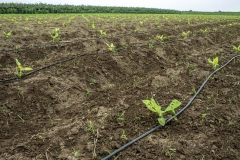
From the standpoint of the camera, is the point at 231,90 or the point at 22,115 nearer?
the point at 22,115

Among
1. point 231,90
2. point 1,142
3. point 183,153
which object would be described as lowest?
point 1,142

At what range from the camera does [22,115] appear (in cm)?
270

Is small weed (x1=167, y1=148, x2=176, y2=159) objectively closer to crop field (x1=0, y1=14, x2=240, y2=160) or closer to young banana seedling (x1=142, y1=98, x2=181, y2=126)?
crop field (x1=0, y1=14, x2=240, y2=160)

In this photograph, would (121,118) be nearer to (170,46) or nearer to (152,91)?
(152,91)

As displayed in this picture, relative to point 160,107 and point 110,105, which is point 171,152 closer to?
point 160,107

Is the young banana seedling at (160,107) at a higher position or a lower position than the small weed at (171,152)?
higher

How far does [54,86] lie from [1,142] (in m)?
1.25

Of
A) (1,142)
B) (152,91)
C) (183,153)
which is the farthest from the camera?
(152,91)

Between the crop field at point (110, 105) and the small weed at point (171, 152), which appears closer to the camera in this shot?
the small weed at point (171, 152)

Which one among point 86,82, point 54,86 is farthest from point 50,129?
point 86,82

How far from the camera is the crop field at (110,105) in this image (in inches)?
80.7

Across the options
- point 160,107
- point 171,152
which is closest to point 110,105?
point 160,107

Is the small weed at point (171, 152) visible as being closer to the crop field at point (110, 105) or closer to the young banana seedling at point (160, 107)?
the crop field at point (110, 105)

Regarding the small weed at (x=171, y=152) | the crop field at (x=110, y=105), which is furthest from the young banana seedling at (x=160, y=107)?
the small weed at (x=171, y=152)
